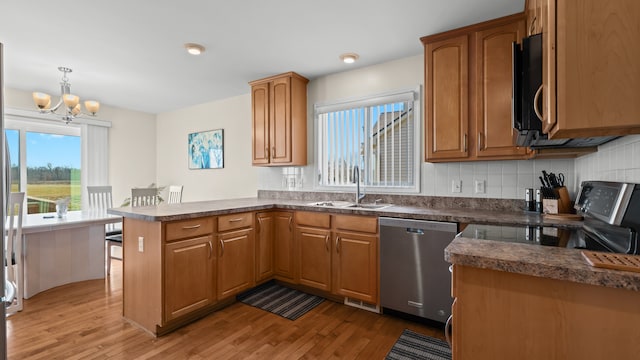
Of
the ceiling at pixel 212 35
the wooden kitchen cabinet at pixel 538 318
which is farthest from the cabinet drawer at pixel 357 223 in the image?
the ceiling at pixel 212 35

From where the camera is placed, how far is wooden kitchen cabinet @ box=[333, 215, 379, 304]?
8.29ft

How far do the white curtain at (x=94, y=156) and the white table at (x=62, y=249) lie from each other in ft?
5.37

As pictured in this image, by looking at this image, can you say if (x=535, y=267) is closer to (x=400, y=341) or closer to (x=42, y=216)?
(x=400, y=341)

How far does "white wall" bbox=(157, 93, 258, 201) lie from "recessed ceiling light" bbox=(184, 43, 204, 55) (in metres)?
1.47

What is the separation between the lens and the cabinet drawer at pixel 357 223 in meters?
2.52

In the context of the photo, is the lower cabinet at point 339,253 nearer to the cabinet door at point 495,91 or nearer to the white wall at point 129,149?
the cabinet door at point 495,91

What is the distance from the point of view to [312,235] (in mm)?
2877

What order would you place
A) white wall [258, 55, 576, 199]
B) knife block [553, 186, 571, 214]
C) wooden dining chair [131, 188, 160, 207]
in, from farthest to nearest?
1. wooden dining chair [131, 188, 160, 207]
2. white wall [258, 55, 576, 199]
3. knife block [553, 186, 571, 214]

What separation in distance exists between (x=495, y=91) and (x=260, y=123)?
8.14 feet

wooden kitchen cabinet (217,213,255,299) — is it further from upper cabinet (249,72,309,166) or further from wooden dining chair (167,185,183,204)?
wooden dining chair (167,185,183,204)

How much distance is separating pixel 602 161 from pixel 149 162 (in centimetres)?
608

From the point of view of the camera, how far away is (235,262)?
271 centimetres

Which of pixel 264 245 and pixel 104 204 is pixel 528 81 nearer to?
pixel 264 245

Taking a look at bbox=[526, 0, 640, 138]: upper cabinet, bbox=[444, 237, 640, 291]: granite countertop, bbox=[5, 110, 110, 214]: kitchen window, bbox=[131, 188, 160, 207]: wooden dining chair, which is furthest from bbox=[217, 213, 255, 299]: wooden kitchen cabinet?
bbox=[5, 110, 110, 214]: kitchen window
